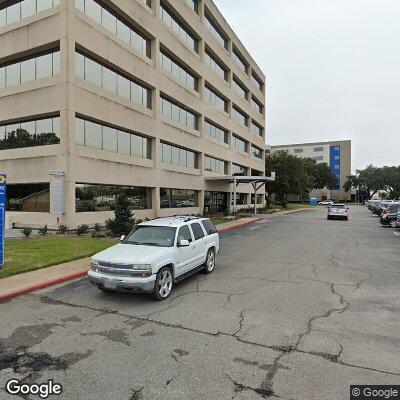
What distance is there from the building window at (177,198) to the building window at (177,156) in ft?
8.40

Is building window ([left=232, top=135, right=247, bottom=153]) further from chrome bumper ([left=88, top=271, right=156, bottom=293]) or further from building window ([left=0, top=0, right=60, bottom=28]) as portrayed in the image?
chrome bumper ([left=88, top=271, right=156, bottom=293])

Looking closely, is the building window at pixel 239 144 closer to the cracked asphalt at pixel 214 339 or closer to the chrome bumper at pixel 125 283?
the cracked asphalt at pixel 214 339

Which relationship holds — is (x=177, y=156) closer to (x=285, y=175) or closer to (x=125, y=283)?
(x=125, y=283)

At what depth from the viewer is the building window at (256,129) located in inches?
2136

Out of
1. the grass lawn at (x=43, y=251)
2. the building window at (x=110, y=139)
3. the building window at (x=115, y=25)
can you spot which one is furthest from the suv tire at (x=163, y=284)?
the building window at (x=115, y=25)

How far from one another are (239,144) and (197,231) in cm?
3966

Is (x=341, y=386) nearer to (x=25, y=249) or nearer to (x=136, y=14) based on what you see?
(x=25, y=249)

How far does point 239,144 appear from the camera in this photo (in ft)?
159

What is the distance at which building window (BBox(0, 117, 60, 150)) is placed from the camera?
68.2 feet

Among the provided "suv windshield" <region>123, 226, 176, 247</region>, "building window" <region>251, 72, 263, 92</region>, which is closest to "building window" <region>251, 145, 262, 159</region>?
"building window" <region>251, 72, 263, 92</region>

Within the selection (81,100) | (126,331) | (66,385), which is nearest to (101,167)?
(81,100)

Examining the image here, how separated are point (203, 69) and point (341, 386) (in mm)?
35988

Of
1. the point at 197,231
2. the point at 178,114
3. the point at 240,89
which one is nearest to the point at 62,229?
the point at 197,231

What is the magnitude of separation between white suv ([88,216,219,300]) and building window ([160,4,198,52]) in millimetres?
25722
